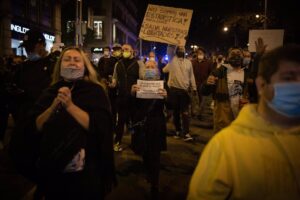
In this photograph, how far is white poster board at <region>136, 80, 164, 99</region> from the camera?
6.10 meters

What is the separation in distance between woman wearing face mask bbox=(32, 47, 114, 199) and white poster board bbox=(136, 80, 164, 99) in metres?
2.38

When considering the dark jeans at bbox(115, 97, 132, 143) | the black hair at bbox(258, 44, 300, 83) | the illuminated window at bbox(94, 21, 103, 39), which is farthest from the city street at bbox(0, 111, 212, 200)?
the illuminated window at bbox(94, 21, 103, 39)

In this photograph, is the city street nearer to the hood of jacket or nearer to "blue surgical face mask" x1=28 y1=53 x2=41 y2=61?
"blue surgical face mask" x1=28 y1=53 x2=41 y2=61

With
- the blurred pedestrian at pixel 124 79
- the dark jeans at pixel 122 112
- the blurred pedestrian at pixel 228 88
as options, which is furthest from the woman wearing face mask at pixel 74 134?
the dark jeans at pixel 122 112

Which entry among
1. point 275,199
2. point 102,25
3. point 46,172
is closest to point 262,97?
point 275,199

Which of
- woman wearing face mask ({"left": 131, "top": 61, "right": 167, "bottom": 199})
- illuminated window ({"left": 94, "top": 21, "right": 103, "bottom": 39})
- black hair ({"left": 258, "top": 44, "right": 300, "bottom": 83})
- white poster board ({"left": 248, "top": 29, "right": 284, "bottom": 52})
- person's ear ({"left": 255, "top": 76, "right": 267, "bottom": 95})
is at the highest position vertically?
illuminated window ({"left": 94, "top": 21, "right": 103, "bottom": 39})

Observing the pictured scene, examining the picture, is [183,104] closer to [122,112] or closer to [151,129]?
[122,112]

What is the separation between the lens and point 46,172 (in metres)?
3.42

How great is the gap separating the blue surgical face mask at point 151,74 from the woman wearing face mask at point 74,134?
2667mm

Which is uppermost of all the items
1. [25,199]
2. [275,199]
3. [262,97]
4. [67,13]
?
[67,13]

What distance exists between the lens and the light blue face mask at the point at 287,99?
2.01m

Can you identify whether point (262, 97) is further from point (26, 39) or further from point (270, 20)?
point (270, 20)

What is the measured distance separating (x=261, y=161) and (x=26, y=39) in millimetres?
4421

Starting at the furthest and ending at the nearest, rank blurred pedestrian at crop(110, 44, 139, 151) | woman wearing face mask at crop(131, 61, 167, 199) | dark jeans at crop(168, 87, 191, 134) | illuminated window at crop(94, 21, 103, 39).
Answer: illuminated window at crop(94, 21, 103, 39), dark jeans at crop(168, 87, 191, 134), blurred pedestrian at crop(110, 44, 139, 151), woman wearing face mask at crop(131, 61, 167, 199)
